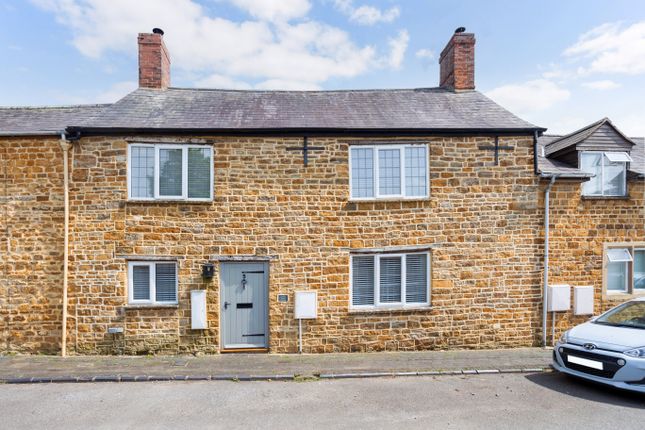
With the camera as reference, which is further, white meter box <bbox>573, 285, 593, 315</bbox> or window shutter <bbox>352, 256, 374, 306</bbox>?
white meter box <bbox>573, 285, 593, 315</bbox>

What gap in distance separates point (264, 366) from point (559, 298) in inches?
290

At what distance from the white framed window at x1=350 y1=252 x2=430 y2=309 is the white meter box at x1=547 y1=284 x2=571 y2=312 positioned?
3088 millimetres

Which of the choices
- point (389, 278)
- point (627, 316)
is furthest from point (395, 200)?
point (627, 316)

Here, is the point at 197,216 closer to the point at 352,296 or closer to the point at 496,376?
the point at 352,296

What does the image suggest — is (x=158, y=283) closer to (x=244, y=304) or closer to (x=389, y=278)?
(x=244, y=304)

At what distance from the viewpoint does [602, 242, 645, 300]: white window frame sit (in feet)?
31.0

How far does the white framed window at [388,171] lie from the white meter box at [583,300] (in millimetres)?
4635

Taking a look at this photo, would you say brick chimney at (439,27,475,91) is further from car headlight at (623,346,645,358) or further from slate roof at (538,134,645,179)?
car headlight at (623,346,645,358)

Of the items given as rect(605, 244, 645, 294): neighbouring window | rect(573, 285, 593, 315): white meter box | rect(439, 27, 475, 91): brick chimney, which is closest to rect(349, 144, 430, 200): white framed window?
rect(439, 27, 475, 91): brick chimney

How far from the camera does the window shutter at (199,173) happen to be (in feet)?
28.9

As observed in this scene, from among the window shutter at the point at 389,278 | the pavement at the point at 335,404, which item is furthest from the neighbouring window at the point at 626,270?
the window shutter at the point at 389,278

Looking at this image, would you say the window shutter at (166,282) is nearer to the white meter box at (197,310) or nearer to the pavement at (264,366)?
the white meter box at (197,310)

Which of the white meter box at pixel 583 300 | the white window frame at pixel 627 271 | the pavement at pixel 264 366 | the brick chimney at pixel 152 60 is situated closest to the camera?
the pavement at pixel 264 366

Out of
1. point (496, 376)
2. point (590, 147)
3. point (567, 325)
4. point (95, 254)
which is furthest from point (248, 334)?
point (590, 147)
